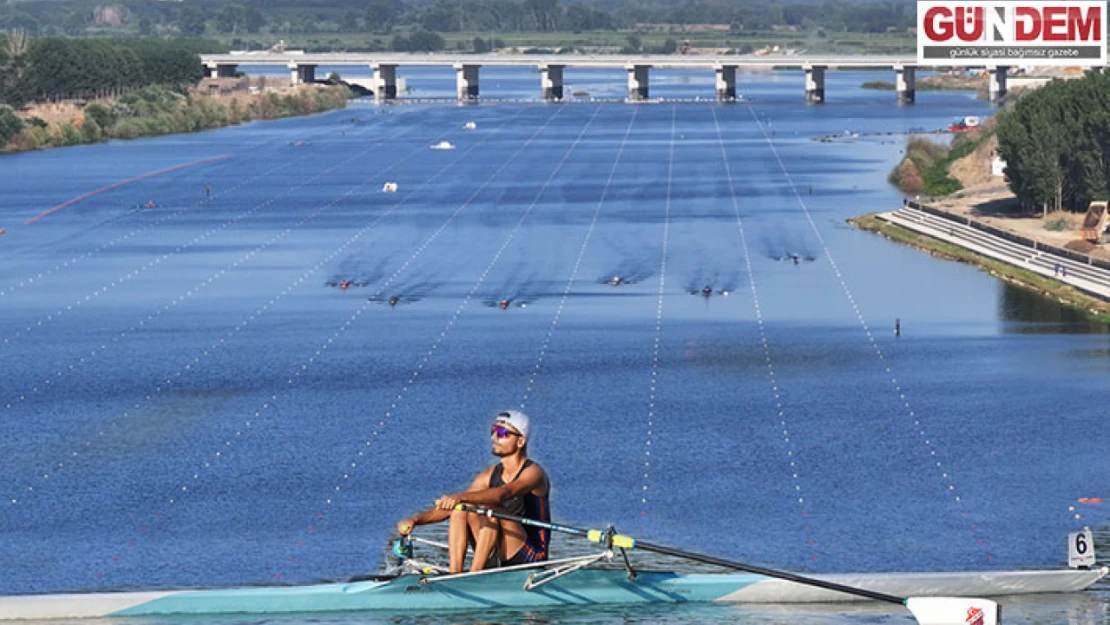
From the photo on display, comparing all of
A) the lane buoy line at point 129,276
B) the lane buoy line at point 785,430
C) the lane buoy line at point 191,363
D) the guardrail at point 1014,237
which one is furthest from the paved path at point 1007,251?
the lane buoy line at point 129,276

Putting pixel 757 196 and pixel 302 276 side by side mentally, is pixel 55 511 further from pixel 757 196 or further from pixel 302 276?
pixel 757 196

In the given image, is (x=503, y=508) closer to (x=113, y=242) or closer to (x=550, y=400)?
(x=550, y=400)

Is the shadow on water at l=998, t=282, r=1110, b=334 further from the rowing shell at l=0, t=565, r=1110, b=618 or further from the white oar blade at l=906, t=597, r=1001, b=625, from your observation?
the white oar blade at l=906, t=597, r=1001, b=625

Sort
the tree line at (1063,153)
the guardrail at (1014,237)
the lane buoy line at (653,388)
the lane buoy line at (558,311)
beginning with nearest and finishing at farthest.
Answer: the lane buoy line at (653,388) → the lane buoy line at (558,311) → the guardrail at (1014,237) → the tree line at (1063,153)

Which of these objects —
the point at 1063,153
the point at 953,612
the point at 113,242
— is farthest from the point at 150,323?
the point at 953,612

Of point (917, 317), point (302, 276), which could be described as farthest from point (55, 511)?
point (302, 276)

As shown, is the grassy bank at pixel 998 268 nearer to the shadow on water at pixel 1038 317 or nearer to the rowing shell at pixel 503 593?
the shadow on water at pixel 1038 317
